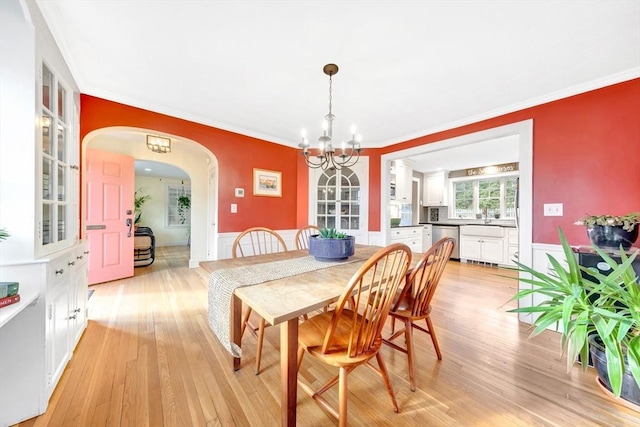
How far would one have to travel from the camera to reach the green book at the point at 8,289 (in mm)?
1044

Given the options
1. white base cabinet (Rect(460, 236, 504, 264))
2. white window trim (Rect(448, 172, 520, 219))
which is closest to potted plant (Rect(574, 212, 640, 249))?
white base cabinet (Rect(460, 236, 504, 264))

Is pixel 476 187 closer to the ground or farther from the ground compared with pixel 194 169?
closer to the ground

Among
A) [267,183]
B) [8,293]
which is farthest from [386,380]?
[267,183]

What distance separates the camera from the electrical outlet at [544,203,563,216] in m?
2.26

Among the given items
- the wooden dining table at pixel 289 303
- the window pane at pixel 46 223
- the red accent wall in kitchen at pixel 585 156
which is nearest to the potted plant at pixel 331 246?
the wooden dining table at pixel 289 303

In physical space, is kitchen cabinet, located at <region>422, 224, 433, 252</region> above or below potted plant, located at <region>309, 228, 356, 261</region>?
below

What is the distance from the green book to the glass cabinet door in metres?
0.28

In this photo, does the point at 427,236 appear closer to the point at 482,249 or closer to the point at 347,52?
the point at 482,249

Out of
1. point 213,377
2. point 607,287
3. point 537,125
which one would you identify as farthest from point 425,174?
point 213,377

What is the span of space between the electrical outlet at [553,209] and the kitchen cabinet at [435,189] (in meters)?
3.75

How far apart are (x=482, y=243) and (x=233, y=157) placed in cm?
502

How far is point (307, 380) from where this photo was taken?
1508mm

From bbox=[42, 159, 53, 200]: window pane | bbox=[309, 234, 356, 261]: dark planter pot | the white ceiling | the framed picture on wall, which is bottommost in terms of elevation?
bbox=[309, 234, 356, 261]: dark planter pot

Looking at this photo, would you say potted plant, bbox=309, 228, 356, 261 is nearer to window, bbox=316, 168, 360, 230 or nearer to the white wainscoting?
the white wainscoting
